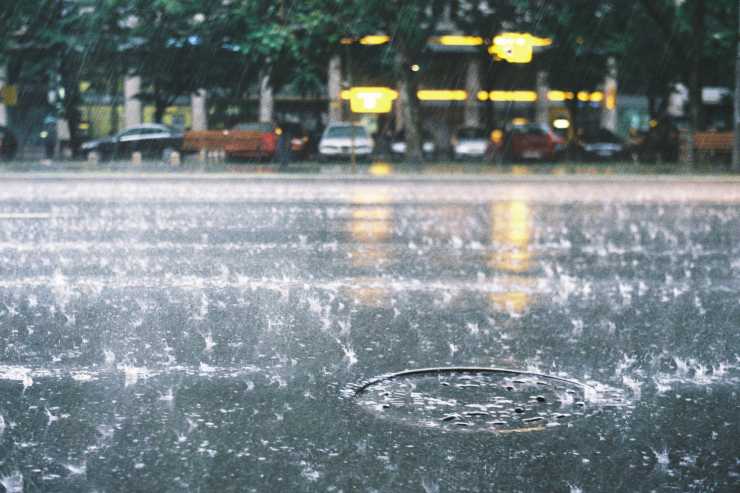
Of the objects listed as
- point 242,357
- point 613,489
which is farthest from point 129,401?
point 613,489

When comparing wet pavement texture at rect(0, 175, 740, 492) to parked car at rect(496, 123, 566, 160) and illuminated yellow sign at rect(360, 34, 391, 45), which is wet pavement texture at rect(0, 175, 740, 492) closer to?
illuminated yellow sign at rect(360, 34, 391, 45)

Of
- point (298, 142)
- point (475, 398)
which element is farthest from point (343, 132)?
point (475, 398)

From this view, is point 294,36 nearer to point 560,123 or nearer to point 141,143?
point 141,143

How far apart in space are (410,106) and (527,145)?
611cm

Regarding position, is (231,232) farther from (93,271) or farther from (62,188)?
(62,188)

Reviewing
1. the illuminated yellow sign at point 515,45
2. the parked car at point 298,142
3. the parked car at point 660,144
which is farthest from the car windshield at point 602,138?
the parked car at point 298,142

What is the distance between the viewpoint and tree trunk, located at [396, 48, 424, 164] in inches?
1297

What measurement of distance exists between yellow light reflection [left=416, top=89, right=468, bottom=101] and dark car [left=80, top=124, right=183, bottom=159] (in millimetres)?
18819

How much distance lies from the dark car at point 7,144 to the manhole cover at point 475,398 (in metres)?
34.9

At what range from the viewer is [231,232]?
12.9 m

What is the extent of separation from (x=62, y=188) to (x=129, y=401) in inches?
743

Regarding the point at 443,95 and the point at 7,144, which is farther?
the point at 443,95

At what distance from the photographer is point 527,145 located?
124 ft

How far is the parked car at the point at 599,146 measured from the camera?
39906mm
